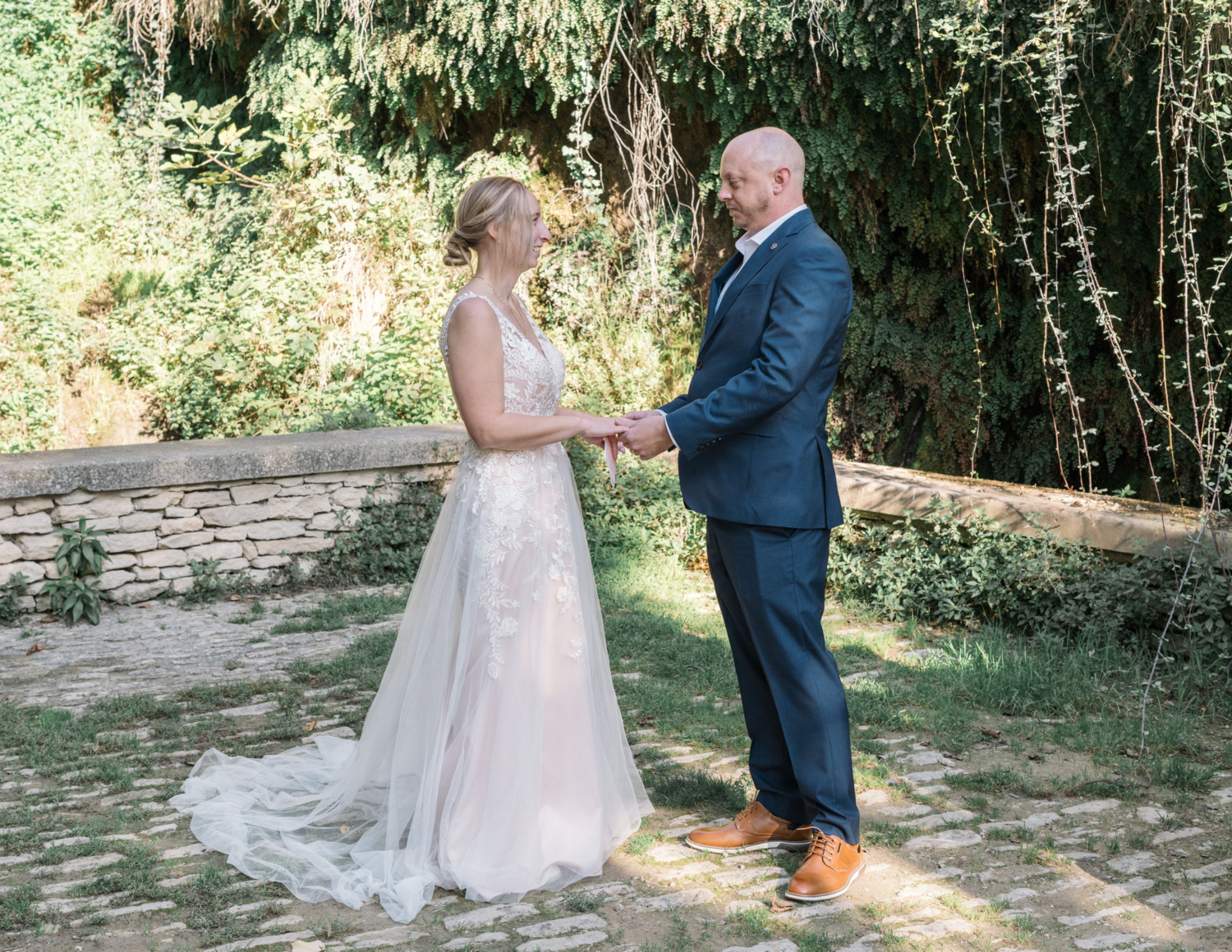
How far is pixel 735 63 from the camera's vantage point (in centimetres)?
741

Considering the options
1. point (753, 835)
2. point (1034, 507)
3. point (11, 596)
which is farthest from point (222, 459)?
point (1034, 507)

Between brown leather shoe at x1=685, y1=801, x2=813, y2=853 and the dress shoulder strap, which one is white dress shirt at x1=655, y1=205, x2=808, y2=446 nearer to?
the dress shoulder strap

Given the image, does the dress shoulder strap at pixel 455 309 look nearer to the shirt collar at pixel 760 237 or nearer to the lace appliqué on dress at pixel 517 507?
the lace appliqué on dress at pixel 517 507

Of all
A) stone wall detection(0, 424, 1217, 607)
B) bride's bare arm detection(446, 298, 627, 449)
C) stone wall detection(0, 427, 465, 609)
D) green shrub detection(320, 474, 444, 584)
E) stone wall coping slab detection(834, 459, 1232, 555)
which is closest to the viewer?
bride's bare arm detection(446, 298, 627, 449)

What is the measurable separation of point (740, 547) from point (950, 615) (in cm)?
297

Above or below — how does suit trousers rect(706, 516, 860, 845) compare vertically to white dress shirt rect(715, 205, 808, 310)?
below

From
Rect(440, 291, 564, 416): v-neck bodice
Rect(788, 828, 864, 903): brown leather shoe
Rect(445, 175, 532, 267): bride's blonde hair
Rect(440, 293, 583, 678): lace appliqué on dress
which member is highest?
Rect(445, 175, 532, 267): bride's blonde hair

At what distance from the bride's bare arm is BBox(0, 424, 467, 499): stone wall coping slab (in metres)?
3.62

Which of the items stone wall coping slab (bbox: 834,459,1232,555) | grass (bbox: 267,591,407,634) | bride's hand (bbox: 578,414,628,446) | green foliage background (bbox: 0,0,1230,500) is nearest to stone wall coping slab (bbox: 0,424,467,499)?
grass (bbox: 267,591,407,634)

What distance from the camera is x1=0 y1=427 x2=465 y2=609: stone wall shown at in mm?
6070

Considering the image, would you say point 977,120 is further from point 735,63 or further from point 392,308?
point 392,308

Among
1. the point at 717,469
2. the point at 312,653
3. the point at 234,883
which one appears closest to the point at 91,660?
the point at 312,653

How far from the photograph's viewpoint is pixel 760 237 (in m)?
3.12

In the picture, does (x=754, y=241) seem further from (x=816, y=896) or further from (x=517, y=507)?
(x=816, y=896)
